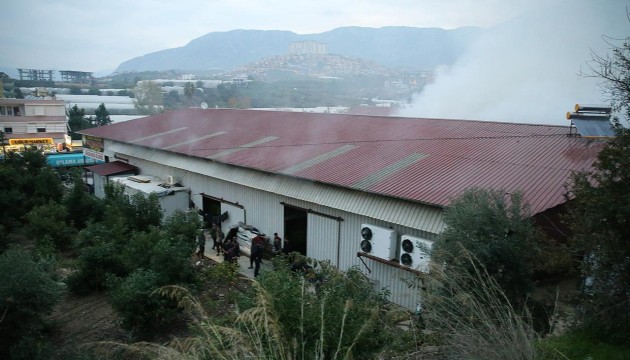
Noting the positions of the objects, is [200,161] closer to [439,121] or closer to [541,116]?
[439,121]

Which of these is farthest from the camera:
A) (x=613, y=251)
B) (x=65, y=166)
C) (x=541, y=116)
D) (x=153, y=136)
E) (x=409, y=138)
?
(x=65, y=166)

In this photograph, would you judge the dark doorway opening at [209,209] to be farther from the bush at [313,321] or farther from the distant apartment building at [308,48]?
the distant apartment building at [308,48]

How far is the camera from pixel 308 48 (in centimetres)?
6056

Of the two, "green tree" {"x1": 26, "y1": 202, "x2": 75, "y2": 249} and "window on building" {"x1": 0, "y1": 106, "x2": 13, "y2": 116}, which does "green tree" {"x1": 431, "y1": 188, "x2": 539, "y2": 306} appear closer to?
"green tree" {"x1": 26, "y1": 202, "x2": 75, "y2": 249}

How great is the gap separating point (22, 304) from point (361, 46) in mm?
63851

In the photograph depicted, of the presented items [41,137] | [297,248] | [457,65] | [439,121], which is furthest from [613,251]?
[41,137]

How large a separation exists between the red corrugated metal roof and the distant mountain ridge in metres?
27.9

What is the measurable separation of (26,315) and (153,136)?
49.3ft

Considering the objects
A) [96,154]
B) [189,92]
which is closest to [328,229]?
[96,154]

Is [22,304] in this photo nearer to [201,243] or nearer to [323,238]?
[201,243]

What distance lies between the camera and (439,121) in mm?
15602

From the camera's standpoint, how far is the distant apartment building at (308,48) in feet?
190

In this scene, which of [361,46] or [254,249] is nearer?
[254,249]

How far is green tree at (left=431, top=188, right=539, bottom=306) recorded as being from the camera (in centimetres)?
592
